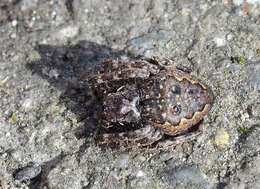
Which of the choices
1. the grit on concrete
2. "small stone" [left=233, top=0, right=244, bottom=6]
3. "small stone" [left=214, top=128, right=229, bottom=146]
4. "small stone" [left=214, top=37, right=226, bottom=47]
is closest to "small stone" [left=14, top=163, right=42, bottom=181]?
the grit on concrete

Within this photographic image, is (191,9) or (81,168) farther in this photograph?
(191,9)

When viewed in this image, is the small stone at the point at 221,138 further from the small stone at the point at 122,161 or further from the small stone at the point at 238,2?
the small stone at the point at 238,2

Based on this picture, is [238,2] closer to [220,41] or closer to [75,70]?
[220,41]

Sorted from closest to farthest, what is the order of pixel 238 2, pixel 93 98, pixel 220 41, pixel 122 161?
pixel 122 161
pixel 93 98
pixel 220 41
pixel 238 2

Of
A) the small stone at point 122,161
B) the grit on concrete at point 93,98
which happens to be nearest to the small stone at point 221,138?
the grit on concrete at point 93,98

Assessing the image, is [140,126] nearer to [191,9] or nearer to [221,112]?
[221,112]

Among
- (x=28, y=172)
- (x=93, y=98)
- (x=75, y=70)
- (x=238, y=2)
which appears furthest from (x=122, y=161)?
(x=238, y=2)

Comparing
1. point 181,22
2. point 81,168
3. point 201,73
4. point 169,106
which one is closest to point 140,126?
point 169,106
